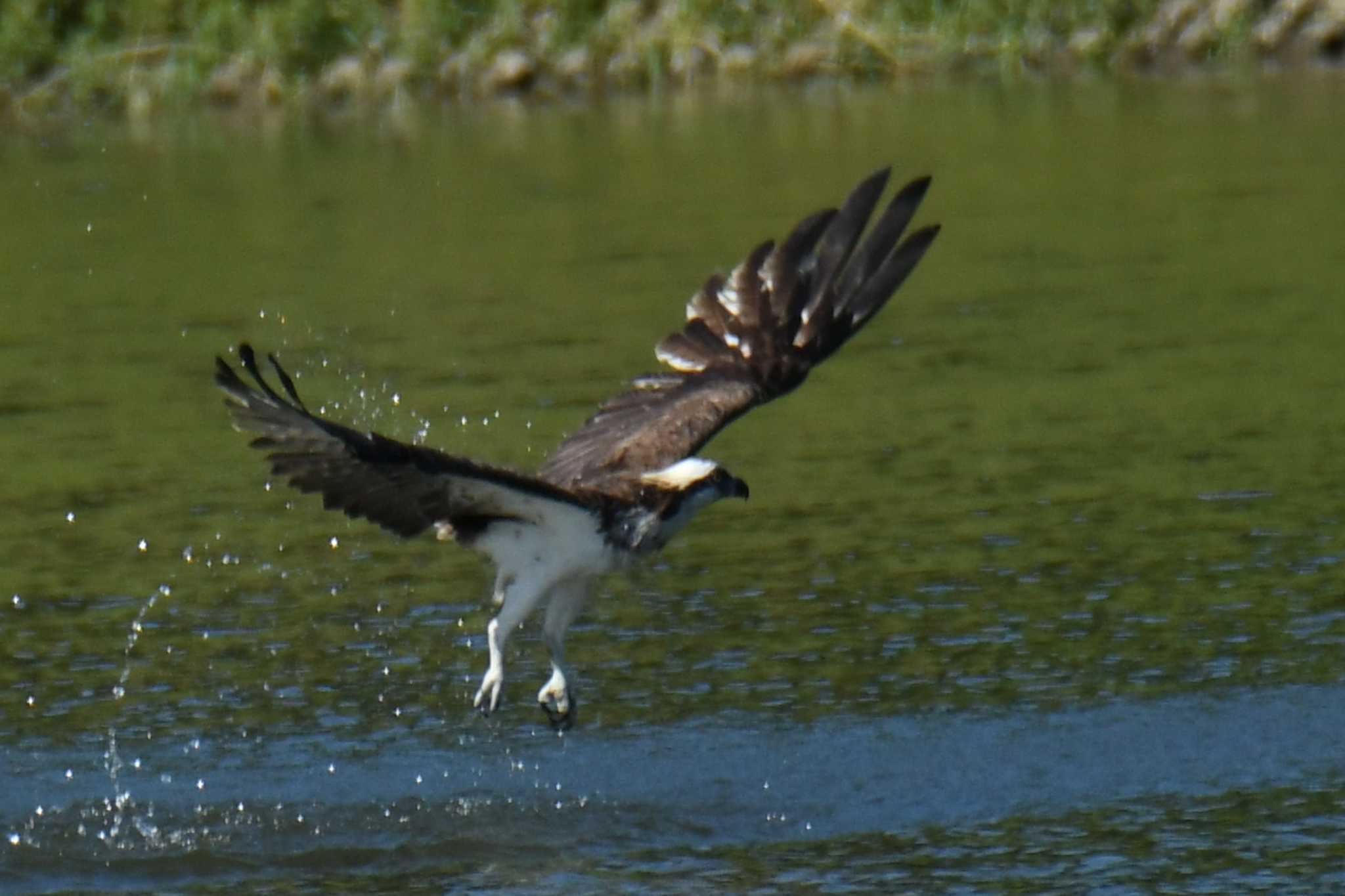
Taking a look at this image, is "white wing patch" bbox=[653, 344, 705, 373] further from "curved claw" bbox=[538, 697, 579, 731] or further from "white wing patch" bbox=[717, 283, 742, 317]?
"curved claw" bbox=[538, 697, 579, 731]

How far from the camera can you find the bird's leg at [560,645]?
8641mm

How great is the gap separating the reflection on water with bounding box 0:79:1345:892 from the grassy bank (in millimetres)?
10162

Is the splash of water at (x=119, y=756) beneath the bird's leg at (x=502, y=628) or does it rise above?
beneath

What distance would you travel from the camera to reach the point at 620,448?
9.36 meters

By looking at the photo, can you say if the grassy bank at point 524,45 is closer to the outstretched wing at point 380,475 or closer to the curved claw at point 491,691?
the curved claw at point 491,691

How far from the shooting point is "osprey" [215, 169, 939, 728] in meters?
7.75

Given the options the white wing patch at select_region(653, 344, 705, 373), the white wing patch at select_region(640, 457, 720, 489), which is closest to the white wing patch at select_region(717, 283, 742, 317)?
the white wing patch at select_region(653, 344, 705, 373)

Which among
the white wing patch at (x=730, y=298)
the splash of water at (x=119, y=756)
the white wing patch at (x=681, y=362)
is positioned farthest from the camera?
the white wing patch at (x=730, y=298)

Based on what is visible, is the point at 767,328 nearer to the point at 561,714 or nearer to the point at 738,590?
the point at 738,590

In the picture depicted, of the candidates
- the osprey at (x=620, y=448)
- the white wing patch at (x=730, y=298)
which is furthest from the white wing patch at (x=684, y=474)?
the white wing patch at (x=730, y=298)

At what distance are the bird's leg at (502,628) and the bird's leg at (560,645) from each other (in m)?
0.16

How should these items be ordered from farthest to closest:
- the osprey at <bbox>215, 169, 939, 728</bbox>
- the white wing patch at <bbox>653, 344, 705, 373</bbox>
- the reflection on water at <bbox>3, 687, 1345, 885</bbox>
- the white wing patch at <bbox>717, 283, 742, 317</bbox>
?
the white wing patch at <bbox>717, 283, 742, 317</bbox> → the white wing patch at <bbox>653, 344, 705, 373</bbox> → the reflection on water at <bbox>3, 687, 1345, 885</bbox> → the osprey at <bbox>215, 169, 939, 728</bbox>

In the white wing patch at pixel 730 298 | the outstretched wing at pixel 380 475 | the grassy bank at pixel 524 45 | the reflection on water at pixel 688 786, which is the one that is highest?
the grassy bank at pixel 524 45

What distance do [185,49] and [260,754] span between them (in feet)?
80.0
